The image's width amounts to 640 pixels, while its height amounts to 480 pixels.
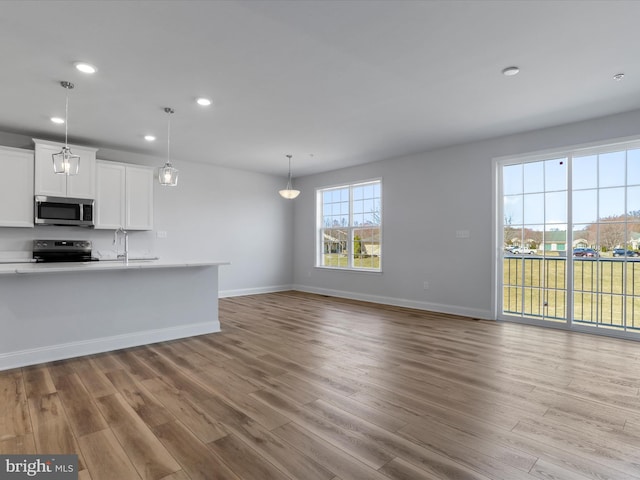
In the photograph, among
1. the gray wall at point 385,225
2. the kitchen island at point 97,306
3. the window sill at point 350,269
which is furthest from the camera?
the window sill at point 350,269

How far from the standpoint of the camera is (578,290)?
14.8 ft

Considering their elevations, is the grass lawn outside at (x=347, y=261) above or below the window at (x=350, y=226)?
below

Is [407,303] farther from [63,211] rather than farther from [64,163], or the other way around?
[63,211]

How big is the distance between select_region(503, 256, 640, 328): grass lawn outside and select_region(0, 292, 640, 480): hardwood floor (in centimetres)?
49

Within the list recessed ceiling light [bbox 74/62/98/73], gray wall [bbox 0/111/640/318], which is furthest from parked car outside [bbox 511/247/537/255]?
recessed ceiling light [bbox 74/62/98/73]

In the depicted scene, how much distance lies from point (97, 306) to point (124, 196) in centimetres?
256

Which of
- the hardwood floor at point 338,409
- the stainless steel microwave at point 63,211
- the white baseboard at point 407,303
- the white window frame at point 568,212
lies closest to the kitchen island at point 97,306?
the hardwood floor at point 338,409

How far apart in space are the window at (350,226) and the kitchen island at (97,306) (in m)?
3.41

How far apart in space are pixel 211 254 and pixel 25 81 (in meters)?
4.12

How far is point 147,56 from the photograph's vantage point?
288cm

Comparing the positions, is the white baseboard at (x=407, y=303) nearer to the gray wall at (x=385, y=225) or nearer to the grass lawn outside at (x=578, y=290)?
the gray wall at (x=385, y=225)

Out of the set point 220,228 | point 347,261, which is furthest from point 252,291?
point 347,261

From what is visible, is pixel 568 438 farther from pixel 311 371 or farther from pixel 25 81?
pixel 25 81

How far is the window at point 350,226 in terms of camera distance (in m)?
6.80
